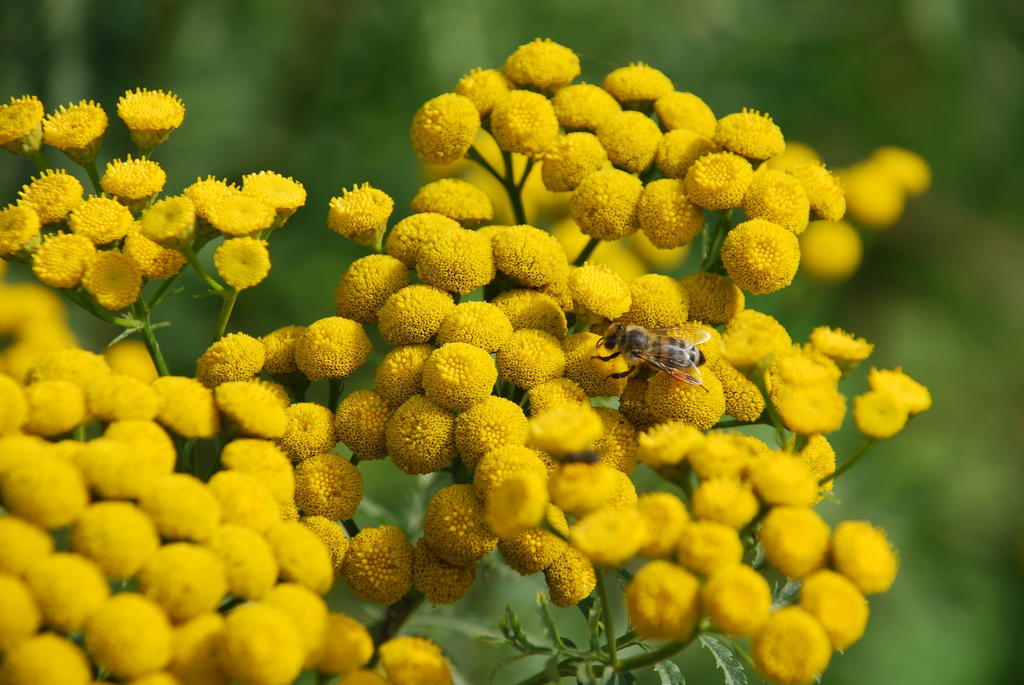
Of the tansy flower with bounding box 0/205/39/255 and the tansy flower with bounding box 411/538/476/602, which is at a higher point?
the tansy flower with bounding box 0/205/39/255

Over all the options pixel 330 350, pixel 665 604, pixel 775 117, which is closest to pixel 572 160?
pixel 330 350

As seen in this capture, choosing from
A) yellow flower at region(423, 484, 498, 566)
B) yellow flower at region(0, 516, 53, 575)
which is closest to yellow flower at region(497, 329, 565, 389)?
yellow flower at region(423, 484, 498, 566)

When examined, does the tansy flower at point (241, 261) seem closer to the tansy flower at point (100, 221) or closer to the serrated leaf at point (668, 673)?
the tansy flower at point (100, 221)

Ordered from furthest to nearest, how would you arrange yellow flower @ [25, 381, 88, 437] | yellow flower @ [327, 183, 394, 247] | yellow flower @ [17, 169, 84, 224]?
1. yellow flower @ [327, 183, 394, 247]
2. yellow flower @ [17, 169, 84, 224]
3. yellow flower @ [25, 381, 88, 437]

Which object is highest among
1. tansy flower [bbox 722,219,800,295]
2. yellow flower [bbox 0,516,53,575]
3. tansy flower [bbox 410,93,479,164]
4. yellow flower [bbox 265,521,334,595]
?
tansy flower [bbox 410,93,479,164]

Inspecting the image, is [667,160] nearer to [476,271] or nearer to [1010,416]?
[476,271]

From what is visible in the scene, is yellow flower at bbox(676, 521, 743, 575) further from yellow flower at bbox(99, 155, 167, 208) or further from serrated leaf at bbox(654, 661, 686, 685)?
yellow flower at bbox(99, 155, 167, 208)

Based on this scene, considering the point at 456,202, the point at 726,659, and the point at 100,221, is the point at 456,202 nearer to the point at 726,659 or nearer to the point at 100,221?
the point at 100,221

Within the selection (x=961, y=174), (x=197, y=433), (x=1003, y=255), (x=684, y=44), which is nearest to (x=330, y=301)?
(x=684, y=44)
